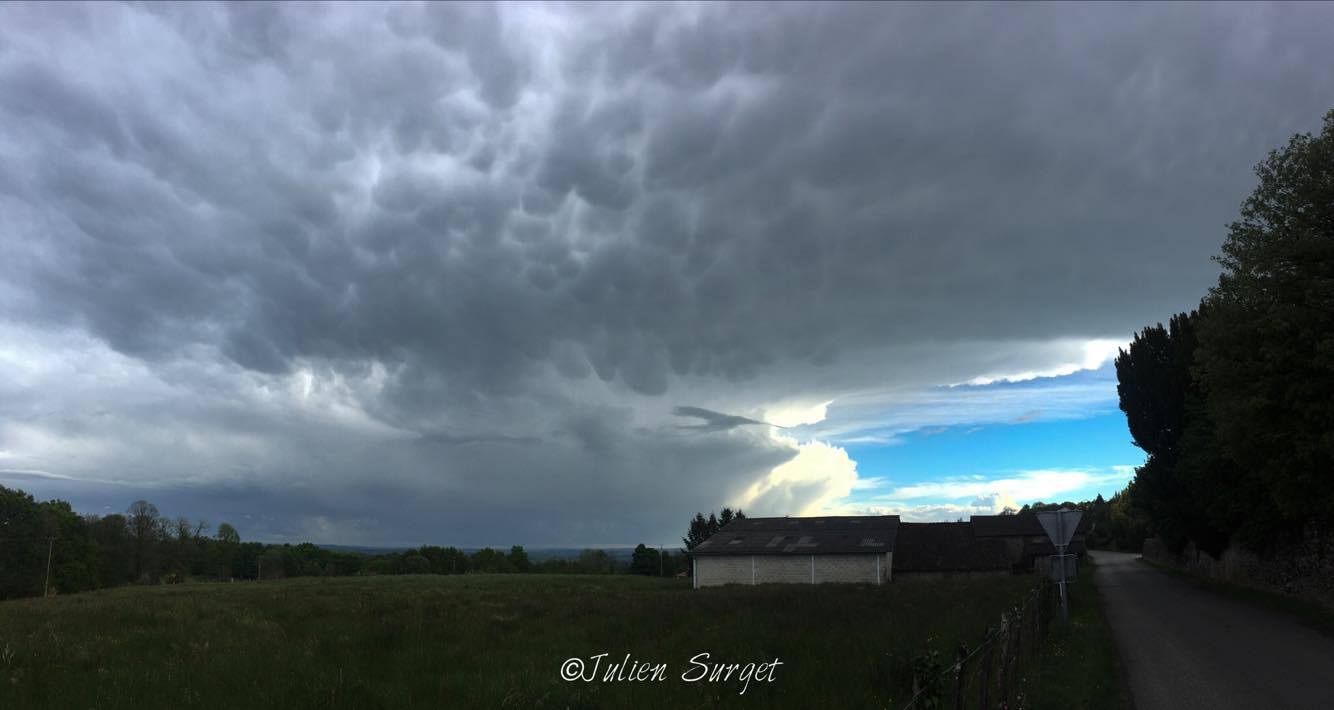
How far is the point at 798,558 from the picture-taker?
51344 millimetres

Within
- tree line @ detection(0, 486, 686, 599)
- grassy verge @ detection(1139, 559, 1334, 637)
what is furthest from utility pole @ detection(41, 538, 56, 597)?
grassy verge @ detection(1139, 559, 1334, 637)

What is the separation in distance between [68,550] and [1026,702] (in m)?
95.3

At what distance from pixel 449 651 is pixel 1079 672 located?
12565 mm

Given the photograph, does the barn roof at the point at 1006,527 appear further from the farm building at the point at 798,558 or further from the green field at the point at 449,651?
the green field at the point at 449,651

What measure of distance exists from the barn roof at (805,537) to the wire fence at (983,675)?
38.2 m

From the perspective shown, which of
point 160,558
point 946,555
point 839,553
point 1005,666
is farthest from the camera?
point 160,558

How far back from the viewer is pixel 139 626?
21.2 metres

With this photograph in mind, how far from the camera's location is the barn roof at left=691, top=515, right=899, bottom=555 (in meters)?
51.8

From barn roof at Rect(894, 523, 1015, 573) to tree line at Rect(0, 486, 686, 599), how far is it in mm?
38389

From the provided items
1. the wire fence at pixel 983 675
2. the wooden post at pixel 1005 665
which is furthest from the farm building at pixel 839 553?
the wooden post at pixel 1005 665

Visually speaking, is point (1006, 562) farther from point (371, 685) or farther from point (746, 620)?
point (371, 685)

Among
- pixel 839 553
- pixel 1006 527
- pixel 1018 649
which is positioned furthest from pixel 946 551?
pixel 1018 649

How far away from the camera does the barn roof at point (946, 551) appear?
182 ft

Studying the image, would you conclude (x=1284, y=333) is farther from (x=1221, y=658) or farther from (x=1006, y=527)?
(x=1006, y=527)
